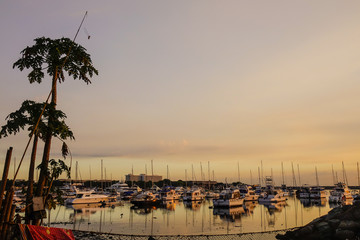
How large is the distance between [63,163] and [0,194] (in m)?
4.09

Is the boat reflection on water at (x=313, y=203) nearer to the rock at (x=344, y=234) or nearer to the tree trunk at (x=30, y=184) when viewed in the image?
the rock at (x=344, y=234)

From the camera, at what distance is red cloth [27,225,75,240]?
1314 centimetres

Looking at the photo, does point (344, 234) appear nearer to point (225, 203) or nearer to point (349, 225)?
point (349, 225)

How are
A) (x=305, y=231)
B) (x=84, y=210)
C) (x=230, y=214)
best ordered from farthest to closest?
1. (x=84, y=210)
2. (x=230, y=214)
3. (x=305, y=231)

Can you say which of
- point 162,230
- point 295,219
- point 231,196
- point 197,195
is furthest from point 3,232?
point 197,195

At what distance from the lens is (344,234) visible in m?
27.7

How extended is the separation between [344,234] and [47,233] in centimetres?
2471

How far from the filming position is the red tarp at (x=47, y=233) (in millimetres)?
13133

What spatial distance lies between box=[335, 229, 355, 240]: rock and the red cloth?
23.3 metres

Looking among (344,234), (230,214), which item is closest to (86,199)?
(230,214)

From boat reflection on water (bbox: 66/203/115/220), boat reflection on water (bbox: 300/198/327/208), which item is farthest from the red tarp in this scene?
boat reflection on water (bbox: 300/198/327/208)

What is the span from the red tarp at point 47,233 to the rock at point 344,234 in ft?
76.5

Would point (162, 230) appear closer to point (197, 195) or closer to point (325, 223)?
point (325, 223)

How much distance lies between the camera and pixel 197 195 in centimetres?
12050
